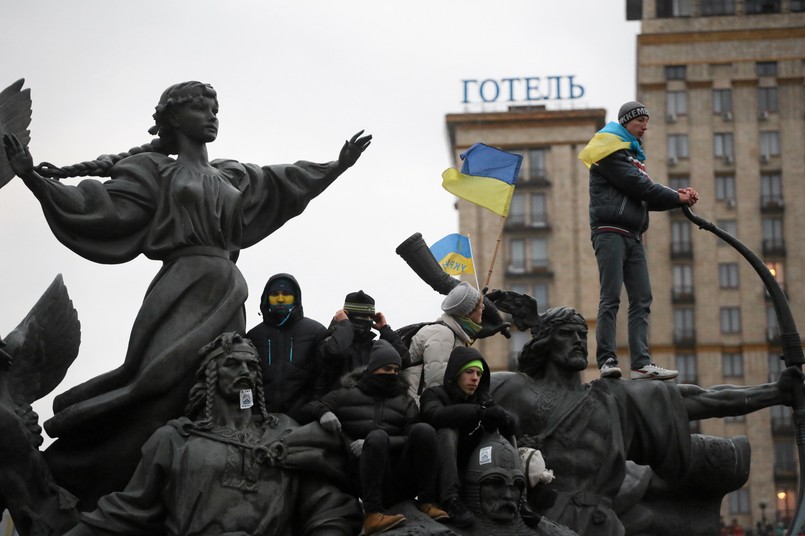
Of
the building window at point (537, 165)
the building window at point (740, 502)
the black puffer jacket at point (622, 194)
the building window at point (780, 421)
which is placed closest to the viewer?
the black puffer jacket at point (622, 194)

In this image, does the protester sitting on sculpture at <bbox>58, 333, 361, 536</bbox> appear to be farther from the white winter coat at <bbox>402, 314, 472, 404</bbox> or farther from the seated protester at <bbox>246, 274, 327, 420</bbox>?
the white winter coat at <bbox>402, 314, 472, 404</bbox>

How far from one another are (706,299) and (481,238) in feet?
36.0

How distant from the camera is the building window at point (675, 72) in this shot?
305 ft

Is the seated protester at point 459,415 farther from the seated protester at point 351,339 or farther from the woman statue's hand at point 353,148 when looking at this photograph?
the woman statue's hand at point 353,148

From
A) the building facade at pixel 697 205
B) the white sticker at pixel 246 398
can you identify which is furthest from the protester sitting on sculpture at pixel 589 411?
the building facade at pixel 697 205

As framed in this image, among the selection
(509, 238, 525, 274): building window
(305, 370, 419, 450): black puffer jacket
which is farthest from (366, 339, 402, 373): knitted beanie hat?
(509, 238, 525, 274): building window

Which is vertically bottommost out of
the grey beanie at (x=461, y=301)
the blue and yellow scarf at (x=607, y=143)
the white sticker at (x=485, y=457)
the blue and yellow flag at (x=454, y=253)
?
the white sticker at (x=485, y=457)

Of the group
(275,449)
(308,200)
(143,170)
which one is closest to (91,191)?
(143,170)

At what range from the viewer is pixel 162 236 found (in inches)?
743

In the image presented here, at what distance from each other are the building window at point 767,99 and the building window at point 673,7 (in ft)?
17.5

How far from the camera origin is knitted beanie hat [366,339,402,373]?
17.2m

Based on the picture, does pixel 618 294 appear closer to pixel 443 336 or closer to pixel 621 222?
pixel 621 222

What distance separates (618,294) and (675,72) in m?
74.1

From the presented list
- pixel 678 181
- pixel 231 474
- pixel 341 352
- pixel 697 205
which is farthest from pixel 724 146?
pixel 231 474
